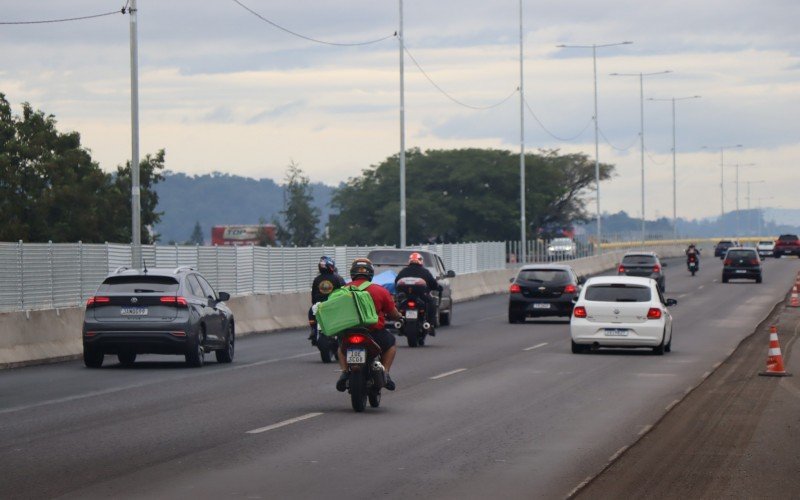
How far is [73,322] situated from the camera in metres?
26.7

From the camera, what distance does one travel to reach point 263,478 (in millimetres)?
11219

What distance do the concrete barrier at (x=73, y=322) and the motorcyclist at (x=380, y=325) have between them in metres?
9.52

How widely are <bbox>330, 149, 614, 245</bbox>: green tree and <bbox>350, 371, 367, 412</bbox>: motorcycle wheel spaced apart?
330 feet

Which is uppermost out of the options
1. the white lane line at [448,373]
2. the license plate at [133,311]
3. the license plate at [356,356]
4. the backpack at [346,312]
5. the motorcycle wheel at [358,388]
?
the backpack at [346,312]

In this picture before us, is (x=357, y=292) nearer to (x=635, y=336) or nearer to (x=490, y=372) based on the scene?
(x=490, y=372)

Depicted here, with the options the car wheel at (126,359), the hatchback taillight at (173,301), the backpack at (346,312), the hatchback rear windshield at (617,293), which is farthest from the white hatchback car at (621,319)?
the backpack at (346,312)

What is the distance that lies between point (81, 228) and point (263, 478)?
5924 cm

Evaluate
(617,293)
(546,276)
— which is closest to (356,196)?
(546,276)

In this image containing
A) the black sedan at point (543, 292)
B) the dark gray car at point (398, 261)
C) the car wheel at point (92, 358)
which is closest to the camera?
the car wheel at point (92, 358)

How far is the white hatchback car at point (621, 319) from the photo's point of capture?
26.7 m

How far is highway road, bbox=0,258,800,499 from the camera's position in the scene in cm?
1110

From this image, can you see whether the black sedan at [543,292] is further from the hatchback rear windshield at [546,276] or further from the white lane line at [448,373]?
the white lane line at [448,373]

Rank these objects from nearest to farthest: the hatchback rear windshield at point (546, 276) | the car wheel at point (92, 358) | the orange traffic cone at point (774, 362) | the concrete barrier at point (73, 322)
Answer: the orange traffic cone at point (774, 362) < the car wheel at point (92, 358) < the concrete barrier at point (73, 322) < the hatchback rear windshield at point (546, 276)

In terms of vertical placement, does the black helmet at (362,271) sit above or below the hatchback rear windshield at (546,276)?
above
